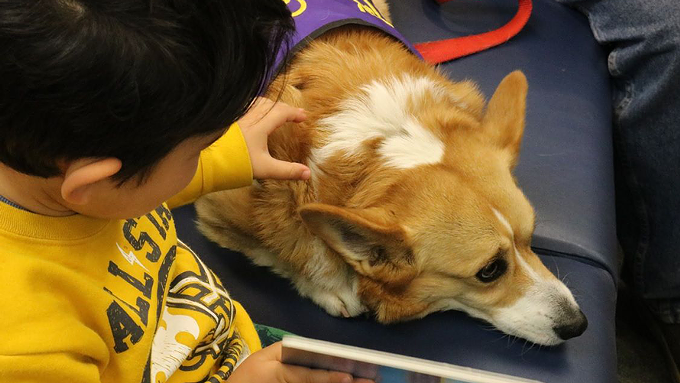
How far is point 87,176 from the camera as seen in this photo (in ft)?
1.99

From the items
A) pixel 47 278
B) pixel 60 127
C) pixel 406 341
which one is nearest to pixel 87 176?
pixel 60 127

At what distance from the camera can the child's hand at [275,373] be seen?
85 centimetres

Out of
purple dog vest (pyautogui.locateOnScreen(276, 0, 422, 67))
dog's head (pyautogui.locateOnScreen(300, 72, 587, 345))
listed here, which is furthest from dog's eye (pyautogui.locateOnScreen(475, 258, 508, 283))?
purple dog vest (pyautogui.locateOnScreen(276, 0, 422, 67))

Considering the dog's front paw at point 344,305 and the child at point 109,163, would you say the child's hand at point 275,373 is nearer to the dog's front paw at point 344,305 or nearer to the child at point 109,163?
the child at point 109,163

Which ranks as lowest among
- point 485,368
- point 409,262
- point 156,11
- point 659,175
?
point 659,175

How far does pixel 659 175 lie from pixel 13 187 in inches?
60.2

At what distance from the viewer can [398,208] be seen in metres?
1.10

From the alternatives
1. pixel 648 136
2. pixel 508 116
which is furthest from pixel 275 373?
pixel 648 136

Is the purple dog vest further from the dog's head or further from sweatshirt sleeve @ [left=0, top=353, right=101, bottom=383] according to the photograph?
sweatshirt sleeve @ [left=0, top=353, right=101, bottom=383]

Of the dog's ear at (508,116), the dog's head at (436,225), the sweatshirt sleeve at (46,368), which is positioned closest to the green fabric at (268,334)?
the dog's head at (436,225)

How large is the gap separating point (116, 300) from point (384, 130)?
0.59m

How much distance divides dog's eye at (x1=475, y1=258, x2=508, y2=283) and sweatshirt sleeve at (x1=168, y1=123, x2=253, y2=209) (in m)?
0.45

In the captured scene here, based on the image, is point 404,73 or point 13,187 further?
point 404,73

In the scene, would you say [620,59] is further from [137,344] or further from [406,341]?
[137,344]
